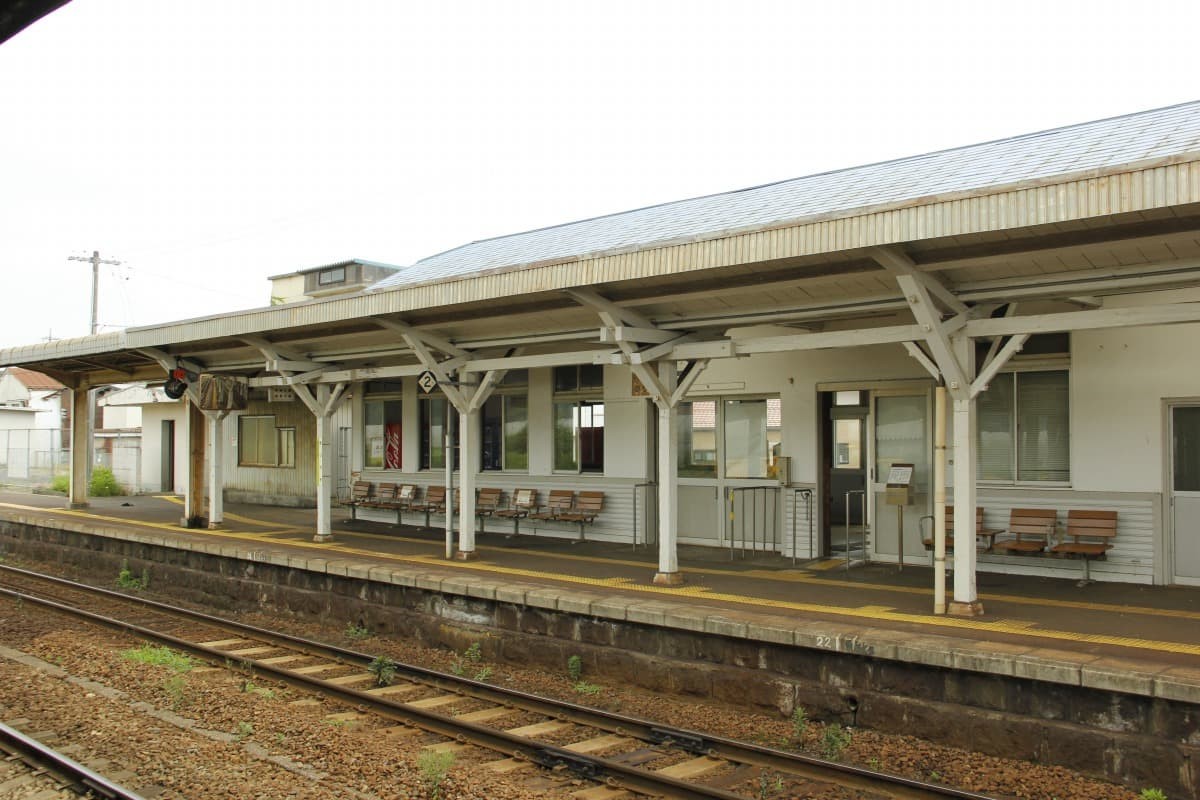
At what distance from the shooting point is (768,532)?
12211 millimetres

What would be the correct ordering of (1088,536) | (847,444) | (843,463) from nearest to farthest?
1. (1088,536)
2. (847,444)
3. (843,463)

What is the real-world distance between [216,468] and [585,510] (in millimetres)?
6903

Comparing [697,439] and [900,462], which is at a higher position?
[697,439]

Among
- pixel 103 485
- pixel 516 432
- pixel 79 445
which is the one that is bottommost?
pixel 103 485

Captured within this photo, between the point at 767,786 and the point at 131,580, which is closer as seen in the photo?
the point at 767,786

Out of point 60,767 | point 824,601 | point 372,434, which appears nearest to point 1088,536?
point 824,601

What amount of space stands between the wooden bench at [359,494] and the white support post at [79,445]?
7246 millimetres

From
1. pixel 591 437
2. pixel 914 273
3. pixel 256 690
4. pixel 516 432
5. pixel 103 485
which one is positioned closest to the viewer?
pixel 914 273

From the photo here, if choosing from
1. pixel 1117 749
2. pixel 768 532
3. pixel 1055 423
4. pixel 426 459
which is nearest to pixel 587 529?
pixel 768 532

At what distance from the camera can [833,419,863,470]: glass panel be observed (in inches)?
531

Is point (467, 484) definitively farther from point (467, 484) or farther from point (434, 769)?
point (434, 769)

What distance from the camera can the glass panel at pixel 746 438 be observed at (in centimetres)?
1237

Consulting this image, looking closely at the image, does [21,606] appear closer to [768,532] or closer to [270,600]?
[270,600]

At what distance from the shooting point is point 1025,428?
9.96 metres
